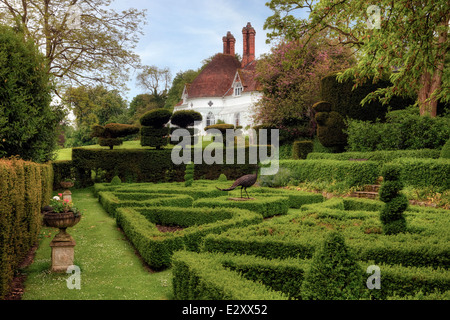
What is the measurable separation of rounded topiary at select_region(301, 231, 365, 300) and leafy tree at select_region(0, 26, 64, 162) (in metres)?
8.16

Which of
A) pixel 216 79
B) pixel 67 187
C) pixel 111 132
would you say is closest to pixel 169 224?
pixel 67 187

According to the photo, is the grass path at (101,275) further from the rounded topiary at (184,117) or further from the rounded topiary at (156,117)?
the rounded topiary at (184,117)

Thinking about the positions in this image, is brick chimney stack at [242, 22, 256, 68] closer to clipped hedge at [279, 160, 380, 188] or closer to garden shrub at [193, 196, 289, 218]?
clipped hedge at [279, 160, 380, 188]

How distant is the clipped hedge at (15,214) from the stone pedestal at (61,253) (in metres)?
0.63

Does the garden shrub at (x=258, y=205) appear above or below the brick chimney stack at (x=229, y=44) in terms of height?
below

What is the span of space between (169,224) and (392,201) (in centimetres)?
617

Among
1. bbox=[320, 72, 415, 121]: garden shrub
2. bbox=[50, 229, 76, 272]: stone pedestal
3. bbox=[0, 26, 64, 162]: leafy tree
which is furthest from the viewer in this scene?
bbox=[320, 72, 415, 121]: garden shrub

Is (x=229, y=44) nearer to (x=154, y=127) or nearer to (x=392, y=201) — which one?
(x=154, y=127)

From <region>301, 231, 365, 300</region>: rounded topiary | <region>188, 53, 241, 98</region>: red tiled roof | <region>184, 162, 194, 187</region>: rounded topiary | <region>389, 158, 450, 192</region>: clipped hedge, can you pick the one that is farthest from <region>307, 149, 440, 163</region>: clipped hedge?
<region>188, 53, 241, 98</region>: red tiled roof

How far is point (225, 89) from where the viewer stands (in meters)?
40.7

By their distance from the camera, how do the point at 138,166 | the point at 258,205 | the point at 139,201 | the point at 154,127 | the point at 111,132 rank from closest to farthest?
the point at 258,205
the point at 139,201
the point at 138,166
the point at 154,127
the point at 111,132

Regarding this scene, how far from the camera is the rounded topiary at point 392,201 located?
6750 millimetres

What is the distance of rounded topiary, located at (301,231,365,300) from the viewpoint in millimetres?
3645

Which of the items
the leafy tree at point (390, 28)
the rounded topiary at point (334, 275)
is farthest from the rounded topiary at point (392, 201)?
the rounded topiary at point (334, 275)
